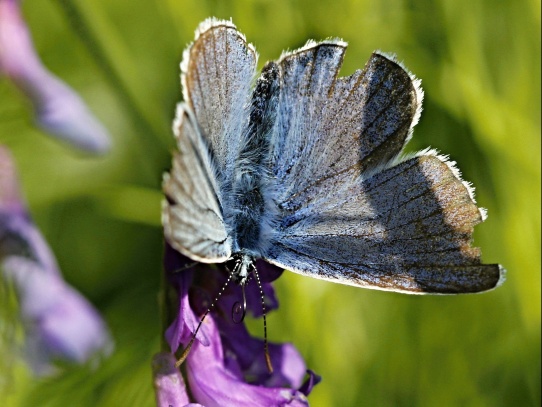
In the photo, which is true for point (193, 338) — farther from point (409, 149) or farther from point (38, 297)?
point (409, 149)

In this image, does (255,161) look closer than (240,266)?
No

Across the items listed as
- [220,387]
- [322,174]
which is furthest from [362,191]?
[220,387]

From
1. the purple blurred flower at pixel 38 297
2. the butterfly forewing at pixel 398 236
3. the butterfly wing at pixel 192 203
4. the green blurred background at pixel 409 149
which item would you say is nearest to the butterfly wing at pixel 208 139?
the butterfly wing at pixel 192 203

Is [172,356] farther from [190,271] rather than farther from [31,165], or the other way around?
[31,165]

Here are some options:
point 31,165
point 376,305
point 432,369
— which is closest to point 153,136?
point 31,165

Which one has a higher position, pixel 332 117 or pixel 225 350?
pixel 332 117

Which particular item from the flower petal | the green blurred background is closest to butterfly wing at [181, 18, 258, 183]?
the flower petal
